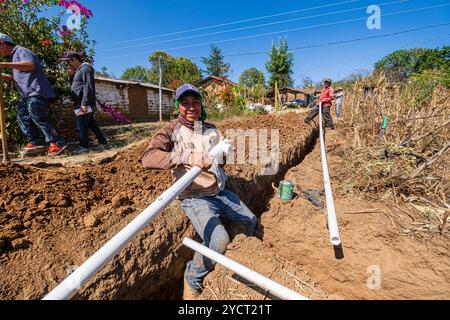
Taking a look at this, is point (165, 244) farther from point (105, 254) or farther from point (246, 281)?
point (105, 254)

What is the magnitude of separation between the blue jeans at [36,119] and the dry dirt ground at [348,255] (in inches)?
143

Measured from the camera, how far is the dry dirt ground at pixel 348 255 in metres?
1.88

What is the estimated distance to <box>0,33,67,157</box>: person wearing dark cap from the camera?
11.1 feet

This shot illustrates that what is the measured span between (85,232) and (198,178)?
934mm

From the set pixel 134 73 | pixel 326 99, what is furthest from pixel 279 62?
pixel 134 73

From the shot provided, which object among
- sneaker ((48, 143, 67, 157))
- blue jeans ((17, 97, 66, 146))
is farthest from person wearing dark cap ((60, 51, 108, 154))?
blue jeans ((17, 97, 66, 146))

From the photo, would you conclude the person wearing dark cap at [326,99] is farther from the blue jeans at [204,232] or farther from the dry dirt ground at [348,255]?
the blue jeans at [204,232]

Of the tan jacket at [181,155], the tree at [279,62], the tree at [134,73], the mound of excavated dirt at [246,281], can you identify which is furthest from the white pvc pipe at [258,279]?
the tree at [134,73]

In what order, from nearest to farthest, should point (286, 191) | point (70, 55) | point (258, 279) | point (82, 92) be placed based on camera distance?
1. point (258, 279)
2. point (286, 191)
3. point (70, 55)
4. point (82, 92)

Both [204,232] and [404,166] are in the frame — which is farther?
[404,166]

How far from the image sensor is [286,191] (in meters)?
3.15
